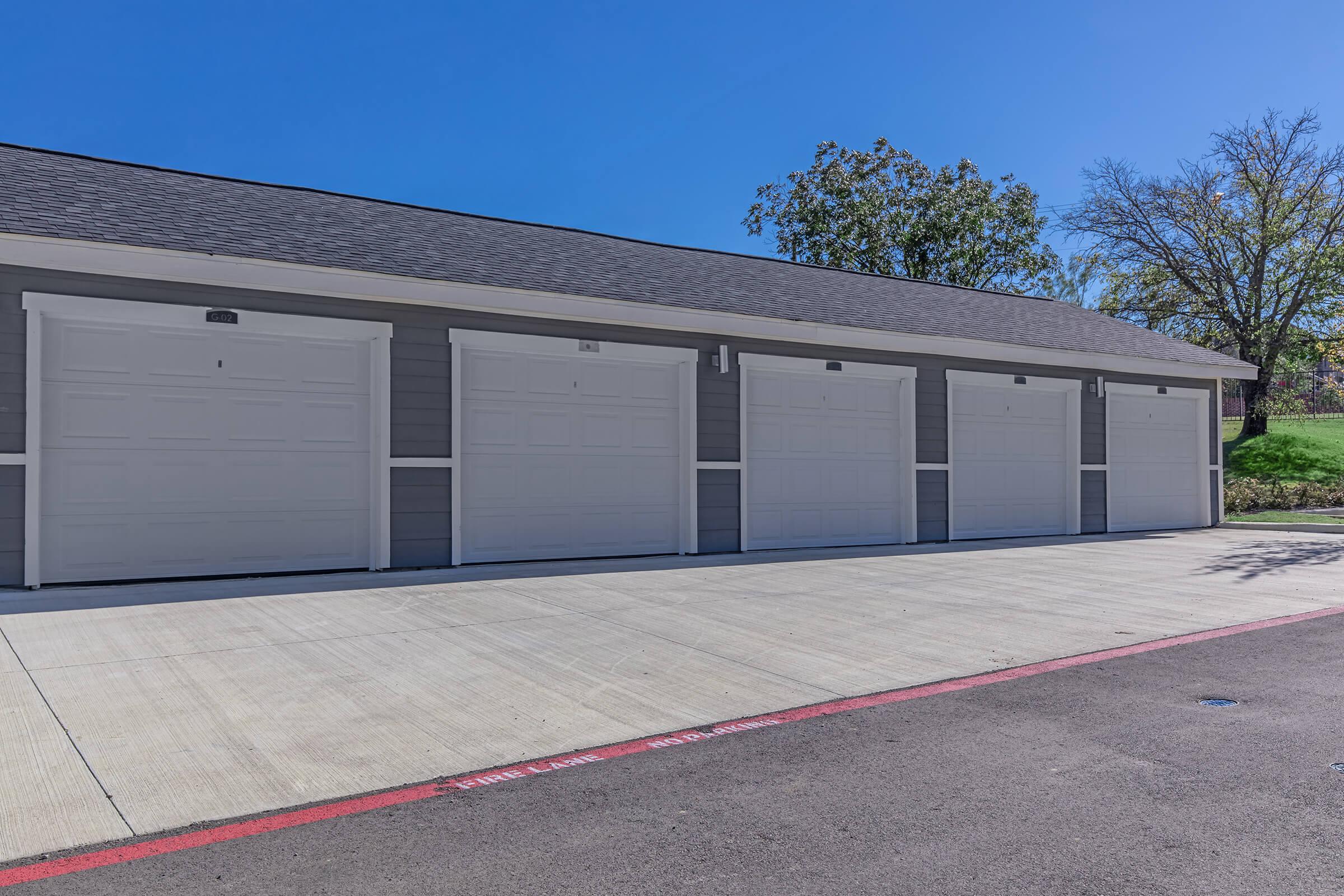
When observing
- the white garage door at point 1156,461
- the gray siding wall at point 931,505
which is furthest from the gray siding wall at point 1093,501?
the gray siding wall at point 931,505

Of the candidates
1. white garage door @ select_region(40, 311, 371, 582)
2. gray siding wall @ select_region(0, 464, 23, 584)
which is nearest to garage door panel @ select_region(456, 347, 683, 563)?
white garage door @ select_region(40, 311, 371, 582)

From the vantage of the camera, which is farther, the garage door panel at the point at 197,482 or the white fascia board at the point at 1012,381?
the white fascia board at the point at 1012,381

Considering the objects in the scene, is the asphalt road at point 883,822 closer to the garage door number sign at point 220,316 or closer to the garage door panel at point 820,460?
the garage door number sign at point 220,316

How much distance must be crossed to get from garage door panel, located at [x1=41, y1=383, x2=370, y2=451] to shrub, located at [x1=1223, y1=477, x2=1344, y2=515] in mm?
17962

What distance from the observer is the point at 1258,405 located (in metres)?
26.6

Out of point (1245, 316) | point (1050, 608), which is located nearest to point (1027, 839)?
point (1050, 608)

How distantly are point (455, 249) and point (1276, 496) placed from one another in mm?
18941

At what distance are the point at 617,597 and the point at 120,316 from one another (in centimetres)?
528

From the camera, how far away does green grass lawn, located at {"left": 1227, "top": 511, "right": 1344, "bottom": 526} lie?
17562mm

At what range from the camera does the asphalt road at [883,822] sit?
117 inches

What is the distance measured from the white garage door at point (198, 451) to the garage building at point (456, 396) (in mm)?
22

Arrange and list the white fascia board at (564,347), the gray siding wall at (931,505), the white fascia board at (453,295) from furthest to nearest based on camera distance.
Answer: the gray siding wall at (931,505) → the white fascia board at (564,347) → the white fascia board at (453,295)

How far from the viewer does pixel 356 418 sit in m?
10.1

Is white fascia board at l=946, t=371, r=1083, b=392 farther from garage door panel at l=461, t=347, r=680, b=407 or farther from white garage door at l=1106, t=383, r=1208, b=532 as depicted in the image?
garage door panel at l=461, t=347, r=680, b=407
